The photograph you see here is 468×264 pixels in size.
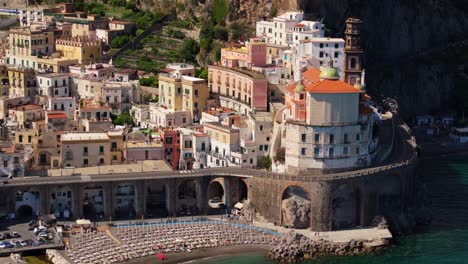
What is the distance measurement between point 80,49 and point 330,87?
28.3 metres

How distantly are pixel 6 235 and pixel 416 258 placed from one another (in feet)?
78.3

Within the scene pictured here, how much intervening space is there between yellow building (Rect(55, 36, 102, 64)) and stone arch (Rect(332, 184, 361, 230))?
98.0ft

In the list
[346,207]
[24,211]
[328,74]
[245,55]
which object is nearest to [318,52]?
[245,55]

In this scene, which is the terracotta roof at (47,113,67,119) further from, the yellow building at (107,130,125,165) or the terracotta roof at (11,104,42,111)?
the yellow building at (107,130,125,165)

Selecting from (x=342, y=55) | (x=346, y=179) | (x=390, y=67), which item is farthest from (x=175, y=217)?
(x=390, y=67)

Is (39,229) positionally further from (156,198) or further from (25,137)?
(25,137)

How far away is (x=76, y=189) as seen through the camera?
7312 cm

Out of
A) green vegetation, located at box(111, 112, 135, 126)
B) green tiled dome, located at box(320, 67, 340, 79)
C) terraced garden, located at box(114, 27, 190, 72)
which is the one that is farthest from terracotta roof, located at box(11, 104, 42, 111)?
green tiled dome, located at box(320, 67, 340, 79)

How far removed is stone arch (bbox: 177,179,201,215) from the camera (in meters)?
75.4

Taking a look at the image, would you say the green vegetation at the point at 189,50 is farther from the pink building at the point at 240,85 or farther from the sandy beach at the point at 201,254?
the sandy beach at the point at 201,254

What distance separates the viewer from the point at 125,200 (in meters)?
75.7

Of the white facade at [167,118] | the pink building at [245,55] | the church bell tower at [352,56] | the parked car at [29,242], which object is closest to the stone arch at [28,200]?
the parked car at [29,242]

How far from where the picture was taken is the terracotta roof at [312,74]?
78613 mm

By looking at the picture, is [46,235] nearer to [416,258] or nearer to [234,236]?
[234,236]
